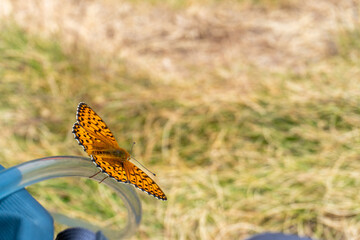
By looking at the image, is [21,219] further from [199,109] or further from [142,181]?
[199,109]

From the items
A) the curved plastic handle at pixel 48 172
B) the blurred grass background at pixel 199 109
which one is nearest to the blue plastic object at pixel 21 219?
the curved plastic handle at pixel 48 172

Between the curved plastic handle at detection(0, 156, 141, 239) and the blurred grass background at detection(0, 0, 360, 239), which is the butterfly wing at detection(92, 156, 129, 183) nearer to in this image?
the curved plastic handle at detection(0, 156, 141, 239)

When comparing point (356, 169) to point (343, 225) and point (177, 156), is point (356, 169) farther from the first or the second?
point (177, 156)

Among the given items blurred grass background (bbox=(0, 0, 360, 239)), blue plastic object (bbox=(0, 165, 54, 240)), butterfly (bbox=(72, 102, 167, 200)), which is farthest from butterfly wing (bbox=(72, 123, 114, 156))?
blurred grass background (bbox=(0, 0, 360, 239))

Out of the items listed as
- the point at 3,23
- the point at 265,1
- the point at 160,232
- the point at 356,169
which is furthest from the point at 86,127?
the point at 265,1

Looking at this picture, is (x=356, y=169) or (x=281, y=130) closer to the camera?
(x=356, y=169)

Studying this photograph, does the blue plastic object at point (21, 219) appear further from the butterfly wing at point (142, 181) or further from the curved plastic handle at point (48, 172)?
the butterfly wing at point (142, 181)

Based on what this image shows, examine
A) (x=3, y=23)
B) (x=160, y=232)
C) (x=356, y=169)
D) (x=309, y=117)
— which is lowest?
(x=160, y=232)
